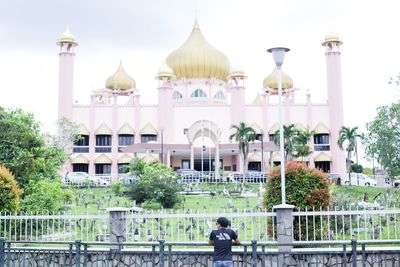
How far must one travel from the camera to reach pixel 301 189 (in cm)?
1365

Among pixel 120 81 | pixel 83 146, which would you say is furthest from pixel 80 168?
pixel 120 81

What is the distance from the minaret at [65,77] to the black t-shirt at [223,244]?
125 ft

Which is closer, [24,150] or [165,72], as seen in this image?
[24,150]

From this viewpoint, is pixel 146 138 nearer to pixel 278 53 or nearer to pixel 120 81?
pixel 120 81

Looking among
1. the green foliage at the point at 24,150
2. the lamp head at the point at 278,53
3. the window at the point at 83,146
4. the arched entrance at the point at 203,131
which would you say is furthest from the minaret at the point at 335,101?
the lamp head at the point at 278,53

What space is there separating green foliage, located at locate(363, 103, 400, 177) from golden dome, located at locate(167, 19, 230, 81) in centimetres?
2270

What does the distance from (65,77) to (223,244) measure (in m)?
39.0

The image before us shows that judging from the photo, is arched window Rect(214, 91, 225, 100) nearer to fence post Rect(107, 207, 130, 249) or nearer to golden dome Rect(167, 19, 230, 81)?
golden dome Rect(167, 19, 230, 81)

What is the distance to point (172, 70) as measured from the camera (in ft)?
159

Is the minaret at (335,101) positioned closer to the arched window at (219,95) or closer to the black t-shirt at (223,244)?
the arched window at (219,95)

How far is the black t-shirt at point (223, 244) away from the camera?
8.24 m

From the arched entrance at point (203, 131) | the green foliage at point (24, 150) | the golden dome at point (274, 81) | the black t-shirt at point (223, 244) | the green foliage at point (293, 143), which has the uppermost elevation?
the golden dome at point (274, 81)

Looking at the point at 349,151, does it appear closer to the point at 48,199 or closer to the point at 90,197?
the point at 90,197

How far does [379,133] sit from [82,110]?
26.3m
